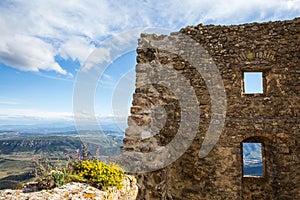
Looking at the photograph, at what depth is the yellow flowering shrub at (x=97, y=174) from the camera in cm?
300

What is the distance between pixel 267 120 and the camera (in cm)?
568

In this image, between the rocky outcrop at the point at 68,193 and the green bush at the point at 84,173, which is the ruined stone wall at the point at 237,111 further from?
the rocky outcrop at the point at 68,193

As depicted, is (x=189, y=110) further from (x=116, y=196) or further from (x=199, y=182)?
(x=116, y=196)

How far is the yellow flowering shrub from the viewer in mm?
3002

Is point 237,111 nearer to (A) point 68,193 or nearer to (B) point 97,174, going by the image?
(B) point 97,174

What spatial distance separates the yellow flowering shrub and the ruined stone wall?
6.90ft

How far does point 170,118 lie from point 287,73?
127 inches

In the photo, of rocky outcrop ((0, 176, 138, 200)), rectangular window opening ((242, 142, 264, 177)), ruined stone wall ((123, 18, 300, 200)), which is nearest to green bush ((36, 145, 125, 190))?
rocky outcrop ((0, 176, 138, 200))

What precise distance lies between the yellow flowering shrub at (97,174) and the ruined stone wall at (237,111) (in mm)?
2102

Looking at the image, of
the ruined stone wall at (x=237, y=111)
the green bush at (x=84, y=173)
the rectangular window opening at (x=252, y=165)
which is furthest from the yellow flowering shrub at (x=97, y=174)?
the rectangular window opening at (x=252, y=165)

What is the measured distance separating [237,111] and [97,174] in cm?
417

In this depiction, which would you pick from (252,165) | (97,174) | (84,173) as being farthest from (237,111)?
(252,165)

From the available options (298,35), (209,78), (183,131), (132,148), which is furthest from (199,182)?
(298,35)

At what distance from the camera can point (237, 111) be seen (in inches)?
230
